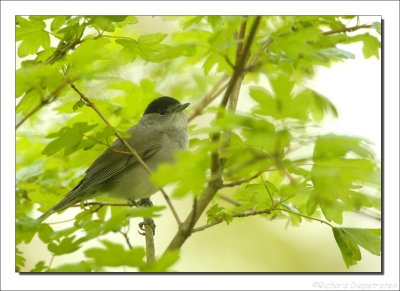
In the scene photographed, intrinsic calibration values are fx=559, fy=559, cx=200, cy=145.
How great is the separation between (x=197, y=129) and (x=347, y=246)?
676mm

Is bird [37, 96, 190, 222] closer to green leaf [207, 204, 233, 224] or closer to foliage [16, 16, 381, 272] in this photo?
foliage [16, 16, 381, 272]

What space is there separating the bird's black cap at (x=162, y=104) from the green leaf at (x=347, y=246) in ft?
3.94

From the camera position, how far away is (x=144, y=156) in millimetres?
2828

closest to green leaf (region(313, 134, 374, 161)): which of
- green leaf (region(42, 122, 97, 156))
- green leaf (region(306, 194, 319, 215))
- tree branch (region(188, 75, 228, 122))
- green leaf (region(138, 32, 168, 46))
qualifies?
green leaf (region(306, 194, 319, 215))

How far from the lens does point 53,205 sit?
7.53 ft

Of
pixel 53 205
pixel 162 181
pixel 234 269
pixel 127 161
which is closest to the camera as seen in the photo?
pixel 162 181

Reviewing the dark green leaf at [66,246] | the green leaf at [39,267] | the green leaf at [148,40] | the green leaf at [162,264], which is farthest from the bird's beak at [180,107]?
the green leaf at [162,264]

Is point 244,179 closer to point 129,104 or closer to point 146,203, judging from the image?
point 129,104

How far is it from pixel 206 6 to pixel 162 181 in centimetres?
127

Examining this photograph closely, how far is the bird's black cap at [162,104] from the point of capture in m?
2.80

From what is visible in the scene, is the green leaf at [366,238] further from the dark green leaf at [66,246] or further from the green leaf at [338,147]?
→ the dark green leaf at [66,246]

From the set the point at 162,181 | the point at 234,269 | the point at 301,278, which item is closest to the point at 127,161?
the point at 234,269

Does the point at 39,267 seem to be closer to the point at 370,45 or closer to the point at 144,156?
the point at 144,156

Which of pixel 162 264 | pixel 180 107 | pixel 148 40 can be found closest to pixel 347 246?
pixel 162 264
